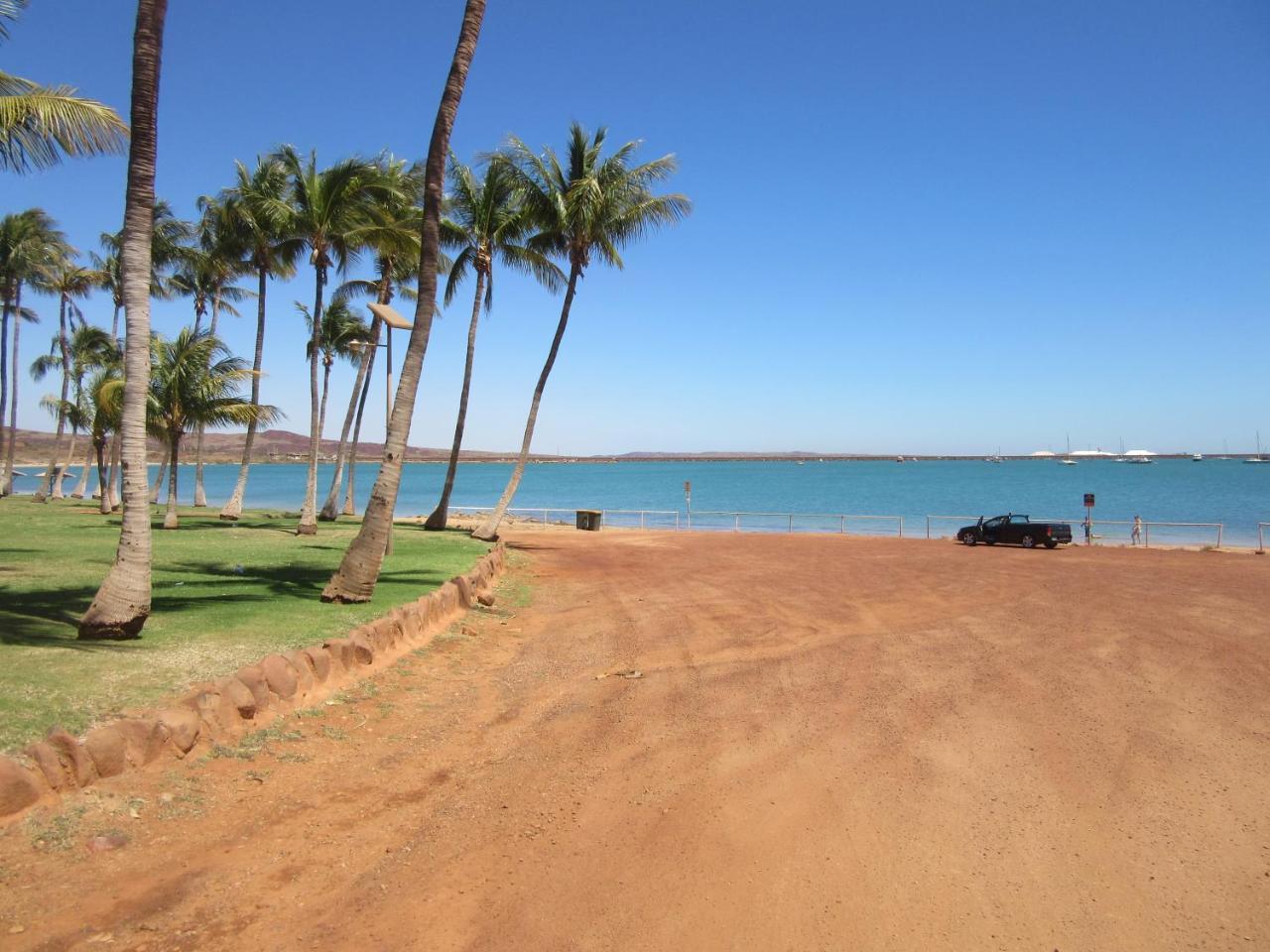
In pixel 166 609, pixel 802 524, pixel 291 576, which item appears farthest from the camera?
pixel 802 524

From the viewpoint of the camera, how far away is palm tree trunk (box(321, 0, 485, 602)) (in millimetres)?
11609

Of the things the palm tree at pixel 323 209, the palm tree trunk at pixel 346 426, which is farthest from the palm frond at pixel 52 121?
the palm tree trunk at pixel 346 426

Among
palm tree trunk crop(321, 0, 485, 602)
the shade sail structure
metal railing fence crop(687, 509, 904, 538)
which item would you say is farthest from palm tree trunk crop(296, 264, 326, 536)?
metal railing fence crop(687, 509, 904, 538)

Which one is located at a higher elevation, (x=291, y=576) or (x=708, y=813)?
(x=291, y=576)

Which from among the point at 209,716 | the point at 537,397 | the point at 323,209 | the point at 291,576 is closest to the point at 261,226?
the point at 323,209

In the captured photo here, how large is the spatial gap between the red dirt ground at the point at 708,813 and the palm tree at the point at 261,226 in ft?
61.6

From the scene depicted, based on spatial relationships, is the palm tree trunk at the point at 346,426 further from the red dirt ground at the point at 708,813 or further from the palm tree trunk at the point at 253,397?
the red dirt ground at the point at 708,813

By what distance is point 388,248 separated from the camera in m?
23.9

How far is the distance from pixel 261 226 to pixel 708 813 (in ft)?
83.2

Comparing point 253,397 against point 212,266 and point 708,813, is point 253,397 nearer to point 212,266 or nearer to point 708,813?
point 212,266

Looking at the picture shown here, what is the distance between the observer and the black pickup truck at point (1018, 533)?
27.2 m


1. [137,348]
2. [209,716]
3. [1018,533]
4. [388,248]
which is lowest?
[209,716]

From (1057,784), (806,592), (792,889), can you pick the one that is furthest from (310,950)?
(806,592)

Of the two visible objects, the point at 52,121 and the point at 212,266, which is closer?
the point at 52,121
